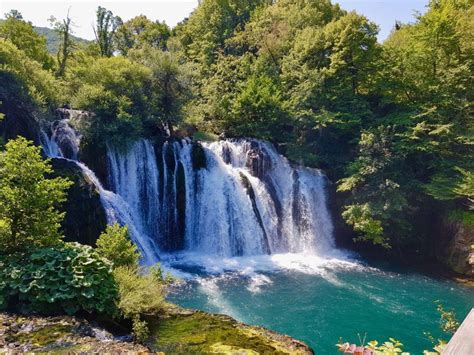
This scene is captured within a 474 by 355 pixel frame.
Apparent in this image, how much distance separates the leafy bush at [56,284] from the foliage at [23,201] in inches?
28.8

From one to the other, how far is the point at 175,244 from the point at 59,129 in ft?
28.2

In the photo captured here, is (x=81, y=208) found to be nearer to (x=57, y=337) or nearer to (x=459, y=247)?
(x=57, y=337)

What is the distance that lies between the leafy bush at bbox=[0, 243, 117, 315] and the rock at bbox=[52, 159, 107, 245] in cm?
730

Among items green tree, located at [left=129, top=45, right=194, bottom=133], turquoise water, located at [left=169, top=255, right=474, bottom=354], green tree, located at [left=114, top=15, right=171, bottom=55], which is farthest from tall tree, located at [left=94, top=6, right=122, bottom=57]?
turquoise water, located at [left=169, top=255, right=474, bottom=354]

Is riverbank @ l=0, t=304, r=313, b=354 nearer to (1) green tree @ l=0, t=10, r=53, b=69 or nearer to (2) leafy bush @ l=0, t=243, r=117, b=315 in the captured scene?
(2) leafy bush @ l=0, t=243, r=117, b=315

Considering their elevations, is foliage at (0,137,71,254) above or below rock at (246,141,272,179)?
below

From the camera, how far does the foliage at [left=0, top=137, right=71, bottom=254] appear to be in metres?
7.78

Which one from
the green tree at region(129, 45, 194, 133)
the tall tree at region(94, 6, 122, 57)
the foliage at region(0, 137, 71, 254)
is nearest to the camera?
the foliage at region(0, 137, 71, 254)

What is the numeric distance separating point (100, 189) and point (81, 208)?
1.45 meters

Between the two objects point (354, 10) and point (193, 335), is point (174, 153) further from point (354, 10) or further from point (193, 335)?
point (354, 10)

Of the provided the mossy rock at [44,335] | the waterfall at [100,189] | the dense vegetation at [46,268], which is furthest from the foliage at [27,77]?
the mossy rock at [44,335]

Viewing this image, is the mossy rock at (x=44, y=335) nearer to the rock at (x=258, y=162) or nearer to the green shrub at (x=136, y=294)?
the green shrub at (x=136, y=294)

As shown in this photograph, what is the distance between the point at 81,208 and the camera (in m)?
14.7

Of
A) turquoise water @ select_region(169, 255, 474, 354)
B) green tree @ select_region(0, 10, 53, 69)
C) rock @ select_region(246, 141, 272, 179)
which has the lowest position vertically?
turquoise water @ select_region(169, 255, 474, 354)
